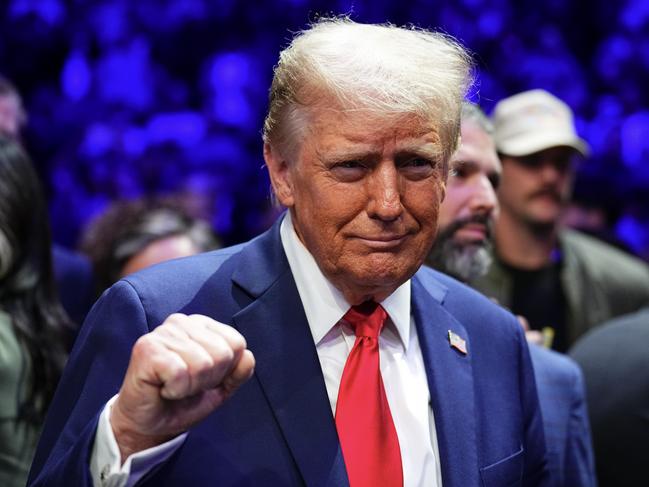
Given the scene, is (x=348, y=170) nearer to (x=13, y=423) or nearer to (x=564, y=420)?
(x=564, y=420)

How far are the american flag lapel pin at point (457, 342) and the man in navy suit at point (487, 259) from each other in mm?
654

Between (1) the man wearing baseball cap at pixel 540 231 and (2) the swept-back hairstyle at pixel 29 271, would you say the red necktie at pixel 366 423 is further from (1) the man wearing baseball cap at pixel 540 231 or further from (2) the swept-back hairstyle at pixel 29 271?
(1) the man wearing baseball cap at pixel 540 231

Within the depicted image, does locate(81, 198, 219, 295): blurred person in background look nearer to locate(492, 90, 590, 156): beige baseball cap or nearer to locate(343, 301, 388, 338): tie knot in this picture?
locate(492, 90, 590, 156): beige baseball cap

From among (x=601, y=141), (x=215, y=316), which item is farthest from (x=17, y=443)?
(x=601, y=141)

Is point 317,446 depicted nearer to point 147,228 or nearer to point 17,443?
point 17,443

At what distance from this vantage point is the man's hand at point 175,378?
5.75ft

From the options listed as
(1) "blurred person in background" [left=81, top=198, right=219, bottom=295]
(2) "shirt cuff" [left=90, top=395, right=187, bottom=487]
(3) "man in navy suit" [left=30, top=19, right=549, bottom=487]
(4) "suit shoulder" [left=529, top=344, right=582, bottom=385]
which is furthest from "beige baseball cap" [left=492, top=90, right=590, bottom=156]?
(2) "shirt cuff" [left=90, top=395, right=187, bottom=487]

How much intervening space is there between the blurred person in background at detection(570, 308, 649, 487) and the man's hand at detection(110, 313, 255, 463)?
173 cm

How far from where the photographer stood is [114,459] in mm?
1869

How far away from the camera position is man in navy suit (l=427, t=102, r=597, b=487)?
2969 millimetres

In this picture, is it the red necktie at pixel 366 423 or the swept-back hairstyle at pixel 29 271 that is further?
the swept-back hairstyle at pixel 29 271

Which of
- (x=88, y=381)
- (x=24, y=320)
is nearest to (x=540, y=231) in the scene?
(x=24, y=320)

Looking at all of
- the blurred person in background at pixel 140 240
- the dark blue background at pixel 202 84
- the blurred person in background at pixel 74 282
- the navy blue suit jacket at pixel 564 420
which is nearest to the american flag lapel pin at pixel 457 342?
the navy blue suit jacket at pixel 564 420

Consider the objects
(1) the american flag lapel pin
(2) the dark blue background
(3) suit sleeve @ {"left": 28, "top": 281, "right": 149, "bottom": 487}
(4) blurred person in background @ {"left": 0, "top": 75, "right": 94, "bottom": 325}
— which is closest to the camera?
(3) suit sleeve @ {"left": 28, "top": 281, "right": 149, "bottom": 487}
